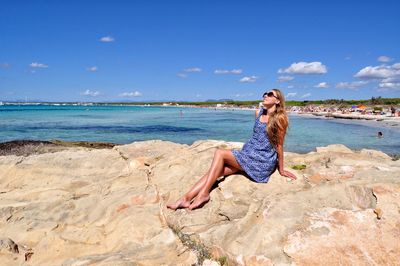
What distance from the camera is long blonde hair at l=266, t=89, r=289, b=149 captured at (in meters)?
7.45

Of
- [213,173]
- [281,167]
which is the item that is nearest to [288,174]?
[281,167]

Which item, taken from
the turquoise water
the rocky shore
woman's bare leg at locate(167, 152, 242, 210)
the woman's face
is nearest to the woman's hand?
the rocky shore

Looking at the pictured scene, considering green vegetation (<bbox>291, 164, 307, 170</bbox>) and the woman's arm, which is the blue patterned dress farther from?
green vegetation (<bbox>291, 164, 307, 170</bbox>)

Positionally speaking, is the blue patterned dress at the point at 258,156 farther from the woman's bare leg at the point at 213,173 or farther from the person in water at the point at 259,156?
the woman's bare leg at the point at 213,173

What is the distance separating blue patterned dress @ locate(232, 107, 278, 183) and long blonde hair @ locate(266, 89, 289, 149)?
122 millimetres

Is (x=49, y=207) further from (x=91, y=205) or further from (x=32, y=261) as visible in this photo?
(x=32, y=261)

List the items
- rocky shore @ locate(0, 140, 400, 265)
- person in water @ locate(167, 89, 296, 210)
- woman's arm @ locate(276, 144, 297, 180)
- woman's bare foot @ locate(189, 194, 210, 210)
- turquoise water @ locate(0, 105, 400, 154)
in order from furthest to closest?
turquoise water @ locate(0, 105, 400, 154)
woman's arm @ locate(276, 144, 297, 180)
person in water @ locate(167, 89, 296, 210)
woman's bare foot @ locate(189, 194, 210, 210)
rocky shore @ locate(0, 140, 400, 265)

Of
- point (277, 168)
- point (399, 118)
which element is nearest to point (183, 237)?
point (277, 168)

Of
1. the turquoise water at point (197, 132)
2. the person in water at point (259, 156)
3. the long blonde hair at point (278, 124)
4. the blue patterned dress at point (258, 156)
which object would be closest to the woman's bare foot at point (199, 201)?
the person in water at point (259, 156)

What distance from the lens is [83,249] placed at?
22.9 ft

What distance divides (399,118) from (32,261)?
60811 millimetres

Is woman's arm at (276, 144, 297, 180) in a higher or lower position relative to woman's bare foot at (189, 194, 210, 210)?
higher

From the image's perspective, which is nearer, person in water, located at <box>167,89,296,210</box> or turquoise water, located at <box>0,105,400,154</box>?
person in water, located at <box>167,89,296,210</box>

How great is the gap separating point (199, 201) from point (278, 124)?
91.0 inches
